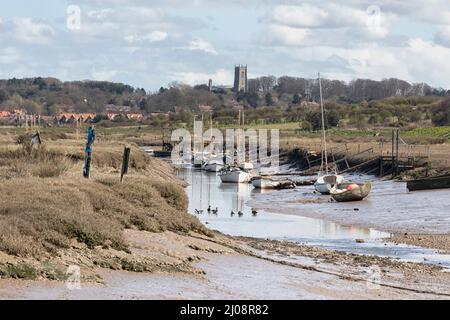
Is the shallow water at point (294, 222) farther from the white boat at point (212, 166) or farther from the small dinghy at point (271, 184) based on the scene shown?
the white boat at point (212, 166)

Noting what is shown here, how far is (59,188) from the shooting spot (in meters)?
23.3

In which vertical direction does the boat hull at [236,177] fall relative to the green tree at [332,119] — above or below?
below

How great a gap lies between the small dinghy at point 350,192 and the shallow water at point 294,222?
0.58 metres

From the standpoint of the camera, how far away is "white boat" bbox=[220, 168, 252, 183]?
6677cm

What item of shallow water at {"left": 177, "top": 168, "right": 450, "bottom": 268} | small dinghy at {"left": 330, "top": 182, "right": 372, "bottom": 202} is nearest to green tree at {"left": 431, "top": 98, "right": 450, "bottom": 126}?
shallow water at {"left": 177, "top": 168, "right": 450, "bottom": 268}

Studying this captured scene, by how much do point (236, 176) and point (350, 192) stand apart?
19812 millimetres

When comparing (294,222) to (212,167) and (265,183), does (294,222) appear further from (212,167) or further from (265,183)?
(212,167)

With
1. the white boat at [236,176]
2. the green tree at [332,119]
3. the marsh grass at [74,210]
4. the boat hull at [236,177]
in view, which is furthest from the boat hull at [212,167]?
the green tree at [332,119]

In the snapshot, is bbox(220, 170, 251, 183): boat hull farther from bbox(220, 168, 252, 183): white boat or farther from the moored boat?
the moored boat

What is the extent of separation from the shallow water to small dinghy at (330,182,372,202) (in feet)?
1.90

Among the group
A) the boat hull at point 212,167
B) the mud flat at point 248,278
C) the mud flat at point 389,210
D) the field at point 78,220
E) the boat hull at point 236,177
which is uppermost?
the field at point 78,220

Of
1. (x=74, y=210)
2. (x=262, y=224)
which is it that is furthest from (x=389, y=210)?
(x=74, y=210)

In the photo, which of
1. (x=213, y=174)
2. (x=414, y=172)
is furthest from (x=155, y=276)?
(x=213, y=174)

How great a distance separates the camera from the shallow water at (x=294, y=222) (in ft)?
92.9
